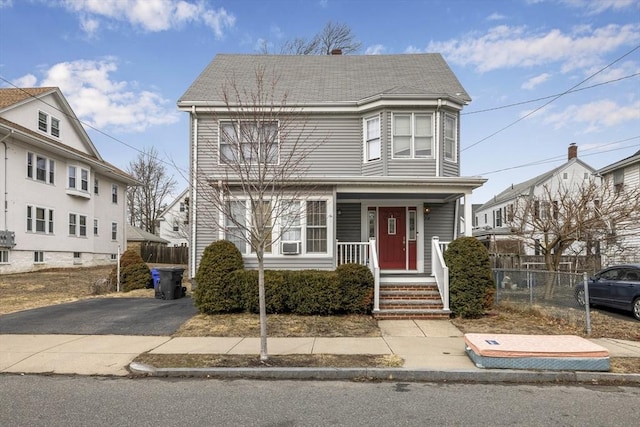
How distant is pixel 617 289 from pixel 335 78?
36.7 feet

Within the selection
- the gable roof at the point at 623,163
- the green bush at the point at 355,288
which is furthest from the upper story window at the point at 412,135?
the gable roof at the point at 623,163

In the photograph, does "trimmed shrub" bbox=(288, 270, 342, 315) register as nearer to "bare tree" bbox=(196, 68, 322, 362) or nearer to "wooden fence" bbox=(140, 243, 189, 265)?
"bare tree" bbox=(196, 68, 322, 362)

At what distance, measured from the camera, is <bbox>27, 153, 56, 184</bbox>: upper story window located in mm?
22297

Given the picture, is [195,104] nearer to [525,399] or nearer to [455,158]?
[455,158]

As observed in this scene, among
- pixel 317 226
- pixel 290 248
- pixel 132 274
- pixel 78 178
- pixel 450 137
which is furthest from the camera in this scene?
pixel 78 178

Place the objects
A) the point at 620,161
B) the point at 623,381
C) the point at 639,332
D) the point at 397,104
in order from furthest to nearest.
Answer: the point at 620,161, the point at 397,104, the point at 639,332, the point at 623,381

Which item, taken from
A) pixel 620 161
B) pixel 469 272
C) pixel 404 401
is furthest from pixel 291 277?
pixel 620 161

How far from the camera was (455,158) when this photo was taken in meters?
14.2

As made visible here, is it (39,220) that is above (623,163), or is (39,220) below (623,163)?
below

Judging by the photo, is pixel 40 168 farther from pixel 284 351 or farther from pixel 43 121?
pixel 284 351

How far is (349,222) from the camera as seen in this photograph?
1385 centimetres

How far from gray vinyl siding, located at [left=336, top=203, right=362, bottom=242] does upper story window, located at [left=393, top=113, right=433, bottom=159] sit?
2.17m

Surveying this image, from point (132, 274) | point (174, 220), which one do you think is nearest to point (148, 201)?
point (174, 220)

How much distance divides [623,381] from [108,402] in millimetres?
6714
